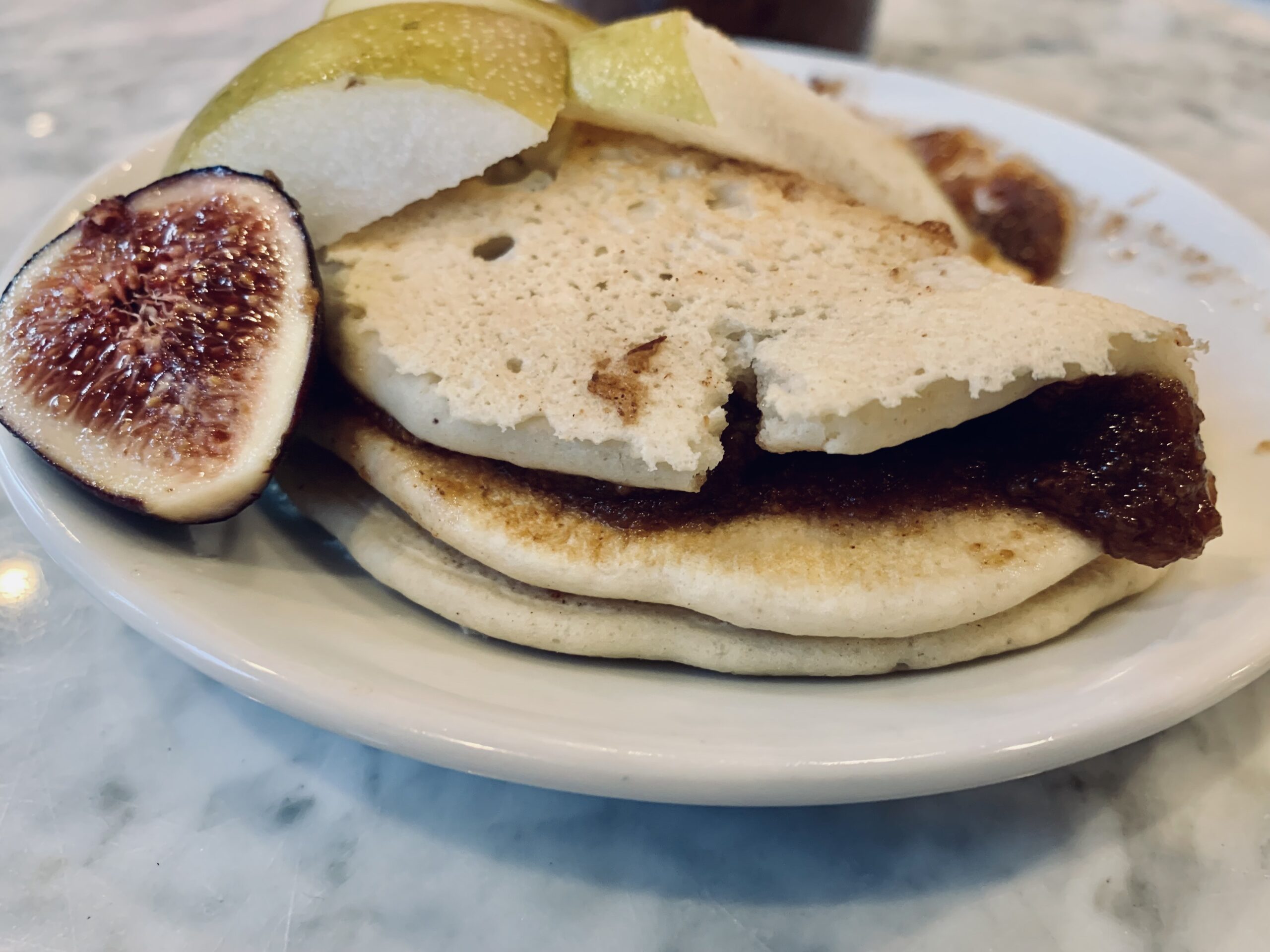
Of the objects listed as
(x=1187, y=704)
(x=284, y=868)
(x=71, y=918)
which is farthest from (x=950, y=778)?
(x=71, y=918)

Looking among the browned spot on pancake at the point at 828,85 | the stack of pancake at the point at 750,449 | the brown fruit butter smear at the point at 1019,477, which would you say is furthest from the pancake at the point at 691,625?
the browned spot on pancake at the point at 828,85

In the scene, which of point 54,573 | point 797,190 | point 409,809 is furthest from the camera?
point 797,190

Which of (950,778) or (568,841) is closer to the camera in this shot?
(950,778)

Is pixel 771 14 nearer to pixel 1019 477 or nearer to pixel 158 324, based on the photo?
pixel 1019 477

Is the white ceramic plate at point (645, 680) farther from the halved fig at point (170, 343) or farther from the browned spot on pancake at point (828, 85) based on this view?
the browned spot on pancake at point (828, 85)

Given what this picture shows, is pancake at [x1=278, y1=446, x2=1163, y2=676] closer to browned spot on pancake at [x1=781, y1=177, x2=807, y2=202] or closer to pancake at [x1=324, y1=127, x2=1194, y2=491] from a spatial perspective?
pancake at [x1=324, y1=127, x2=1194, y2=491]

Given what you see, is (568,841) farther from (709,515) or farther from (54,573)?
(54,573)

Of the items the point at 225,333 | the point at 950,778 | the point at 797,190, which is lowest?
the point at 950,778
